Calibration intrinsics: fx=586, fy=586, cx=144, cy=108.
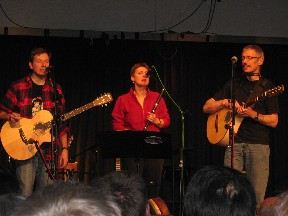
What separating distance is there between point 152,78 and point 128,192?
7231 millimetres

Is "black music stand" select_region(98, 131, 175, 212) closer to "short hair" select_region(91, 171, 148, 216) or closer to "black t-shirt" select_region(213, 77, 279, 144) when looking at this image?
"black t-shirt" select_region(213, 77, 279, 144)

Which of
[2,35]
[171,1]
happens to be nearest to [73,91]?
[2,35]

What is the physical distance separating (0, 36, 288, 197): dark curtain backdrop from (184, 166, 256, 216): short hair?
690 centimetres

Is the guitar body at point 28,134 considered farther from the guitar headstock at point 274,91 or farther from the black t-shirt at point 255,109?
the guitar headstock at point 274,91

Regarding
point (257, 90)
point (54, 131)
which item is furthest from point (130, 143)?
point (257, 90)

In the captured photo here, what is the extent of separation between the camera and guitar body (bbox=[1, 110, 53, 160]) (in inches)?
262

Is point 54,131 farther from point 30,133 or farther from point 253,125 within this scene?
point 253,125

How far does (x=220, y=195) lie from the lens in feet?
7.81

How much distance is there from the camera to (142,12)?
371 inches

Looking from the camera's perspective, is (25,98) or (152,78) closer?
(25,98)

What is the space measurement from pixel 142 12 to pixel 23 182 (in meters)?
3.94

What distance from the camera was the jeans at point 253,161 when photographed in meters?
6.54

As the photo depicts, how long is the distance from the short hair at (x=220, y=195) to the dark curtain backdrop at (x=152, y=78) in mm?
6904

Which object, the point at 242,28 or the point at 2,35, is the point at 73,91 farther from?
the point at 242,28
